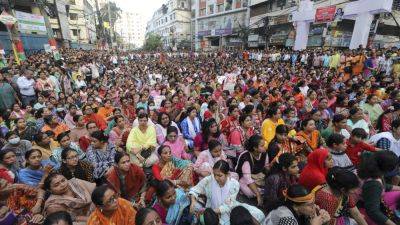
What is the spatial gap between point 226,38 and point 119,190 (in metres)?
38.2

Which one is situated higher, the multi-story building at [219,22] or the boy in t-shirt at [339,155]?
the multi-story building at [219,22]

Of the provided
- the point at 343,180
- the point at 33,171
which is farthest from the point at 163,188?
the point at 33,171

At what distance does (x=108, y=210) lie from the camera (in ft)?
8.38

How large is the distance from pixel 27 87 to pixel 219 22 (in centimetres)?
3591

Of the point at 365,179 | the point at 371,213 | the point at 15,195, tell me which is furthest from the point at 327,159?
the point at 15,195

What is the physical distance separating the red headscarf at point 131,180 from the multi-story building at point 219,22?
31.5 m

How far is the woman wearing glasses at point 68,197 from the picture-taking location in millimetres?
2740

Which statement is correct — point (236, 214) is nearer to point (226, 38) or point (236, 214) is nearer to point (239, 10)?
point (239, 10)

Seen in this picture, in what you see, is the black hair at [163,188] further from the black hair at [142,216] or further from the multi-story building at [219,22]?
the multi-story building at [219,22]

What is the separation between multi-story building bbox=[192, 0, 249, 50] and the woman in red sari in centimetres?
3150

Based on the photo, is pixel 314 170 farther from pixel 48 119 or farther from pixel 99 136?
pixel 48 119

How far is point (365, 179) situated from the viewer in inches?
108

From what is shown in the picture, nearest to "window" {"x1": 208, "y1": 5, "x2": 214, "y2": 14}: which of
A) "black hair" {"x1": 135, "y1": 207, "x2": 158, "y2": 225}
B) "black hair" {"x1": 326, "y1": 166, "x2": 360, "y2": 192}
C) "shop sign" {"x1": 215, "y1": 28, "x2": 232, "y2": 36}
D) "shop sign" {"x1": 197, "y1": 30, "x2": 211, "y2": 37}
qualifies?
"shop sign" {"x1": 197, "y1": 30, "x2": 211, "y2": 37}

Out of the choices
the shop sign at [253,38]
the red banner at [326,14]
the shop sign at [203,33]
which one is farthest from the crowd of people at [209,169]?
the shop sign at [203,33]
